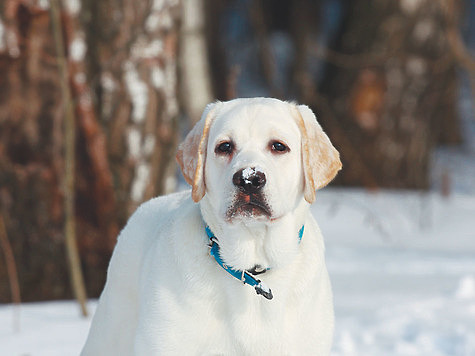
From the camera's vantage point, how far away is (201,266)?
113 inches

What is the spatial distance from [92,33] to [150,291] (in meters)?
2.69

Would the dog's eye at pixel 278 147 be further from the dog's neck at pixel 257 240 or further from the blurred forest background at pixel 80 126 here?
the blurred forest background at pixel 80 126

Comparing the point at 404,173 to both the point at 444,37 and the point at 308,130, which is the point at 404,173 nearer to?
the point at 444,37

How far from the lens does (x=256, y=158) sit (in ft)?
9.07

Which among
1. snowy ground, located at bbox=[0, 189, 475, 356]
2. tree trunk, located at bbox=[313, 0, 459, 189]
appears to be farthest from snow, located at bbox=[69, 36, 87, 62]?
tree trunk, located at bbox=[313, 0, 459, 189]

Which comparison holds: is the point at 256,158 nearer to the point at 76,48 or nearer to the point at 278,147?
the point at 278,147

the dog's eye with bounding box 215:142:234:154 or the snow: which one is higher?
the snow

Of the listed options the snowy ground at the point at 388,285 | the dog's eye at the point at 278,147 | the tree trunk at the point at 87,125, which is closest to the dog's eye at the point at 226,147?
the dog's eye at the point at 278,147

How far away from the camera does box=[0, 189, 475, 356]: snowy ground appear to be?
432cm

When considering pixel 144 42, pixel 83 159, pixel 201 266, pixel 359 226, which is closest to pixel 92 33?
pixel 144 42

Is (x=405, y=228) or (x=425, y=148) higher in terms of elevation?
(x=425, y=148)

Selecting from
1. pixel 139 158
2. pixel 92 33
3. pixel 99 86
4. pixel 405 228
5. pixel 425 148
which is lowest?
pixel 405 228

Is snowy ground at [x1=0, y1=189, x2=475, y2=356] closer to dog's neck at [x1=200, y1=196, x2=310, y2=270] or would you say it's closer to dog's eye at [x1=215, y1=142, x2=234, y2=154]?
dog's neck at [x1=200, y1=196, x2=310, y2=270]

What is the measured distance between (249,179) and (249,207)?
116mm
